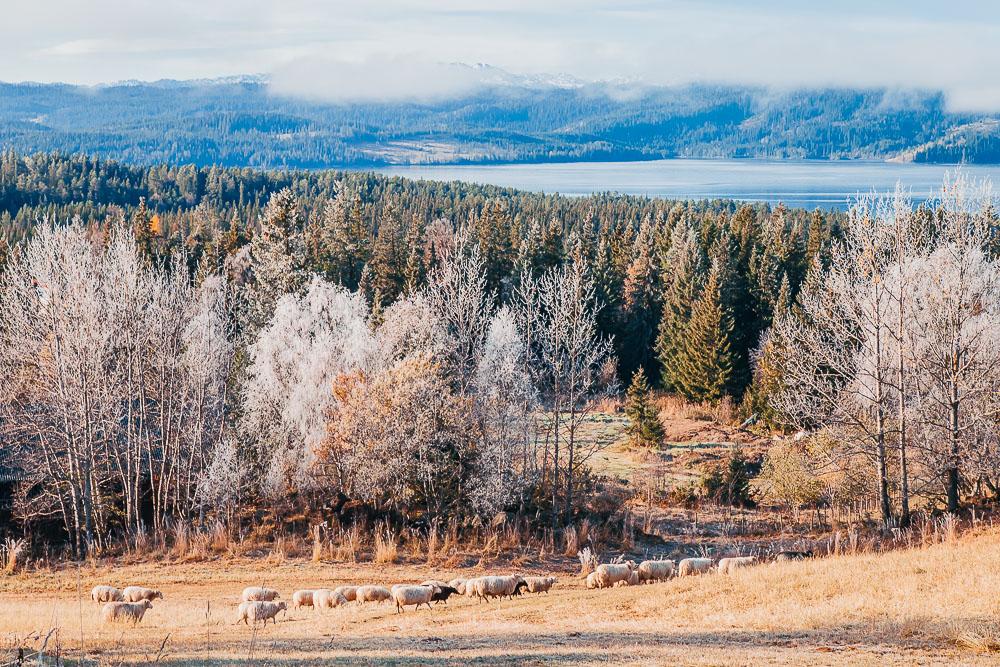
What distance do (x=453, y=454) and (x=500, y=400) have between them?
97.3 inches

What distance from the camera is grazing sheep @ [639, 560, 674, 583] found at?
20.8m

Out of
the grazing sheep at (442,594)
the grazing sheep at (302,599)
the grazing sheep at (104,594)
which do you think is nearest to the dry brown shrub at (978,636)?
the grazing sheep at (442,594)

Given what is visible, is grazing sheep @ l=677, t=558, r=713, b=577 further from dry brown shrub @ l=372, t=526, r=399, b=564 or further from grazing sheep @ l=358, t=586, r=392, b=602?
dry brown shrub @ l=372, t=526, r=399, b=564

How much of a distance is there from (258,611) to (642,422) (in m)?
30.1

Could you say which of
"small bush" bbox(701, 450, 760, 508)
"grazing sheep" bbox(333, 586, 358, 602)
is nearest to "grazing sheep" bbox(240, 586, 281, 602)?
"grazing sheep" bbox(333, 586, 358, 602)

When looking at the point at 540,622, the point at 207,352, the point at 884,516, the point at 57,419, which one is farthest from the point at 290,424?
the point at 884,516

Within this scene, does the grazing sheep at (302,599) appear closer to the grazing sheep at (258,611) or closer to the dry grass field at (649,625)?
the dry grass field at (649,625)

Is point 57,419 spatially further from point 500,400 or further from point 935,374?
point 935,374

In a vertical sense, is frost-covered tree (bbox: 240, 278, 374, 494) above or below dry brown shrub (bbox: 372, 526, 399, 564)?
above

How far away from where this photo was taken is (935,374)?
23.5 metres

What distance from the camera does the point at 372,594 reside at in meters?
19.7

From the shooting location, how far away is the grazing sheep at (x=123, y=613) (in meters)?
17.5

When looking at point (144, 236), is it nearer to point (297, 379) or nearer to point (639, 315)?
point (639, 315)

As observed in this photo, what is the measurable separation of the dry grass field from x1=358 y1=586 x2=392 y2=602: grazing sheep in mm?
638
